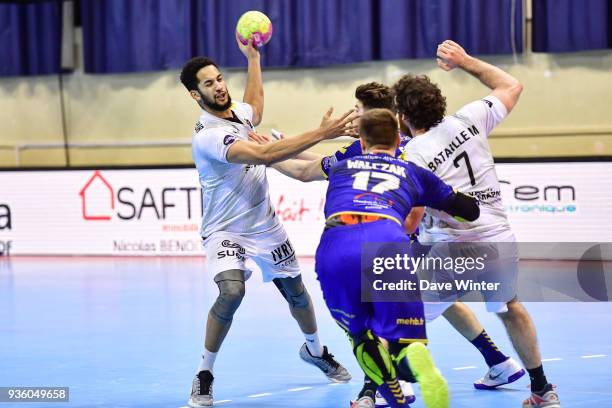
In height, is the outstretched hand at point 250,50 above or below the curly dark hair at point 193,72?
above

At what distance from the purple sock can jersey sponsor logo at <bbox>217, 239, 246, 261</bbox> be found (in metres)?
1.63

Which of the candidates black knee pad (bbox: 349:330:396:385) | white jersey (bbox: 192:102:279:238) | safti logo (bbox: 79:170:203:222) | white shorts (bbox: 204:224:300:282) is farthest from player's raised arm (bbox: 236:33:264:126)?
safti logo (bbox: 79:170:203:222)

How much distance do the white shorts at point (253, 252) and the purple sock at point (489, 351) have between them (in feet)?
4.24

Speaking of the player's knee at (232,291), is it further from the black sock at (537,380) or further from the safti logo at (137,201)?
the safti logo at (137,201)

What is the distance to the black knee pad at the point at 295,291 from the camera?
713 cm

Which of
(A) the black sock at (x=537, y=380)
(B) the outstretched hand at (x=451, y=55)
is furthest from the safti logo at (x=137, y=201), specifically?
(A) the black sock at (x=537, y=380)

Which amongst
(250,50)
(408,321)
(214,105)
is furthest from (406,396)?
(250,50)

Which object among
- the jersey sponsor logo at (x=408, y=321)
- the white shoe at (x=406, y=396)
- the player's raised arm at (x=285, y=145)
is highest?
the player's raised arm at (x=285, y=145)

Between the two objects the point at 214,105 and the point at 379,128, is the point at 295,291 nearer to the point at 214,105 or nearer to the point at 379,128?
the point at 214,105

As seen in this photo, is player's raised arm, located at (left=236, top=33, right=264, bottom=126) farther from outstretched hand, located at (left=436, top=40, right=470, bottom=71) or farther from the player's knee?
outstretched hand, located at (left=436, top=40, right=470, bottom=71)

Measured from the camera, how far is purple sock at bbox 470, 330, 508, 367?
6.81m

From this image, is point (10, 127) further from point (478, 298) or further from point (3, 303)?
point (478, 298)

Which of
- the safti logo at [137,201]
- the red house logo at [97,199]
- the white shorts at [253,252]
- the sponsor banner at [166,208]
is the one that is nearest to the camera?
the white shorts at [253,252]

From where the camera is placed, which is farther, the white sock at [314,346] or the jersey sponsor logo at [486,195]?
the white sock at [314,346]
